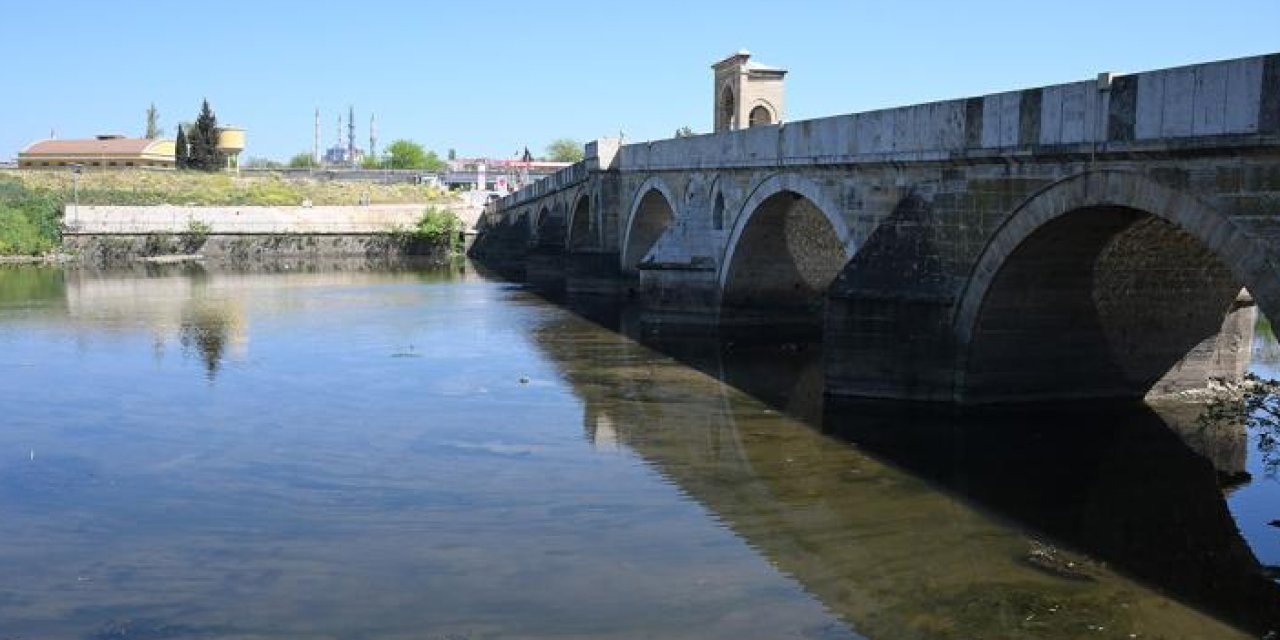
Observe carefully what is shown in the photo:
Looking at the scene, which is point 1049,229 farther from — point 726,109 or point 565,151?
point 565,151

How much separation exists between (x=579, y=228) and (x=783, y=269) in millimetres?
17085

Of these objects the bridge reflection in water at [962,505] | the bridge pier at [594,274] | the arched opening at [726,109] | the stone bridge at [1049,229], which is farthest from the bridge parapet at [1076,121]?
the bridge pier at [594,274]

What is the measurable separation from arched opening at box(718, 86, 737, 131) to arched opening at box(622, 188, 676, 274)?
9.93 ft

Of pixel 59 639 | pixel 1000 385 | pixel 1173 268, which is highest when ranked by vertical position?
pixel 1173 268

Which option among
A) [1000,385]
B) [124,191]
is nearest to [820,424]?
[1000,385]

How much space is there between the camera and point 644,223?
32.9 metres

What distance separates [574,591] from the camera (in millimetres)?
8906

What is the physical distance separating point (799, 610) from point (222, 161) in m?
79.6

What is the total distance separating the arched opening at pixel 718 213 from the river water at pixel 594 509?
5185 millimetres

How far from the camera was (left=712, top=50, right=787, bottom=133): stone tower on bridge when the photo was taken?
32281 millimetres

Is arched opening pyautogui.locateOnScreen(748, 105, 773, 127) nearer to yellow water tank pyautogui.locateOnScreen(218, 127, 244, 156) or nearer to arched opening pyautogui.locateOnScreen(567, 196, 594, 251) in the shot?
arched opening pyautogui.locateOnScreen(567, 196, 594, 251)

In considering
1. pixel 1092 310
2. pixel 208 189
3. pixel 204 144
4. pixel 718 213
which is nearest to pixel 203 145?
pixel 204 144

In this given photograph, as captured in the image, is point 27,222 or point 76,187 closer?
point 27,222

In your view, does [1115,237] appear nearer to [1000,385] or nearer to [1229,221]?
[1000,385]
